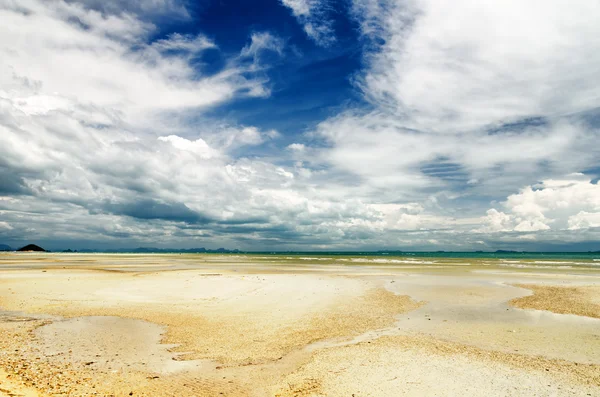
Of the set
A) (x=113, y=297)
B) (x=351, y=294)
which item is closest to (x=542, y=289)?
(x=351, y=294)

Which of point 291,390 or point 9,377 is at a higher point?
point 9,377

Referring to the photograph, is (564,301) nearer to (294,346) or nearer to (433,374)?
(433,374)

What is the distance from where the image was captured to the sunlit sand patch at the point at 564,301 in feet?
75.2

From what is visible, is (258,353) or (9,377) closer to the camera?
(9,377)

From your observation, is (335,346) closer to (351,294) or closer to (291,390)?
(291,390)

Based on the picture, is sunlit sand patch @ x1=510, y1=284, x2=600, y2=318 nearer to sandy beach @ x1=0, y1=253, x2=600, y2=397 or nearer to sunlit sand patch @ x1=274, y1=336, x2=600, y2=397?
sandy beach @ x1=0, y1=253, x2=600, y2=397

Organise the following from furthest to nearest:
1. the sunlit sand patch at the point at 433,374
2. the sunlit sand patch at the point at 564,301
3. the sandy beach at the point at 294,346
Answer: the sunlit sand patch at the point at 564,301 < the sandy beach at the point at 294,346 < the sunlit sand patch at the point at 433,374

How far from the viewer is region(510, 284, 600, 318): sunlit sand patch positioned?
2292 cm

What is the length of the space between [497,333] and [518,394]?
305 inches

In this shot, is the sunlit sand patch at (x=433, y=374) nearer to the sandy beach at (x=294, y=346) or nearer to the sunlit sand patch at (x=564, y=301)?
the sandy beach at (x=294, y=346)

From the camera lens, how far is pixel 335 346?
14547 mm

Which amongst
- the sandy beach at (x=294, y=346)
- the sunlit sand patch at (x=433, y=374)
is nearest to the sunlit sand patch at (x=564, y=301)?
the sandy beach at (x=294, y=346)

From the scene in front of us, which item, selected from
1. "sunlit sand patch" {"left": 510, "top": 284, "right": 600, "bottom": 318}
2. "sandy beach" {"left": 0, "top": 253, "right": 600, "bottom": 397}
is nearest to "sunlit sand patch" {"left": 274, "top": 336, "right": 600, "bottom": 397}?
"sandy beach" {"left": 0, "top": 253, "right": 600, "bottom": 397}

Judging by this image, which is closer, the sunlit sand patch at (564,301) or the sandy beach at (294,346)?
the sandy beach at (294,346)
